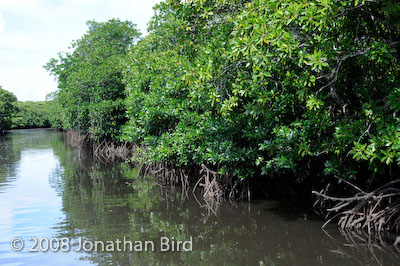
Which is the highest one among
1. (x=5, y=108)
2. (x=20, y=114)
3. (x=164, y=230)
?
(x=5, y=108)

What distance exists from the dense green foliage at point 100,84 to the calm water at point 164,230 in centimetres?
754

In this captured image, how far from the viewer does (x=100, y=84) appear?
18.5 m

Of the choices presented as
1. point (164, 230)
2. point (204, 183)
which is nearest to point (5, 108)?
point (204, 183)

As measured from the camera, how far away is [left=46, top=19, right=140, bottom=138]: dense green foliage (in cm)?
1805

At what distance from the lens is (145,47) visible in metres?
12.9

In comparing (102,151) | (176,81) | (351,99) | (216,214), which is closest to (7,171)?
(102,151)

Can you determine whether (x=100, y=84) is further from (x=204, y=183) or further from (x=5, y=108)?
(x=5, y=108)

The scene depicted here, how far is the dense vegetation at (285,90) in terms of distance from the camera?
15.8 ft

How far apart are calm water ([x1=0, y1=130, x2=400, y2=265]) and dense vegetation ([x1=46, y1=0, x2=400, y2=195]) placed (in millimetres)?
1026

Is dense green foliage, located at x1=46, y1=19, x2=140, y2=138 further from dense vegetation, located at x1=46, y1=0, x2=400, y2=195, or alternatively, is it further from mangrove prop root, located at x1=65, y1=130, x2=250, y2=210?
dense vegetation, located at x1=46, y1=0, x2=400, y2=195

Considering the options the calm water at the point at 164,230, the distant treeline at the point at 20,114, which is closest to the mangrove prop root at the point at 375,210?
the calm water at the point at 164,230

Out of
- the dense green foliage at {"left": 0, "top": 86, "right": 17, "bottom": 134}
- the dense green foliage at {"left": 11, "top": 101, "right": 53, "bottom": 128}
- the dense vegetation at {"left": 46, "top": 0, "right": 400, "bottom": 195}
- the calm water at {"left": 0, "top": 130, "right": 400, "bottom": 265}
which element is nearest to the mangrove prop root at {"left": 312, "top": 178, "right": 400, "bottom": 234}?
the calm water at {"left": 0, "top": 130, "right": 400, "bottom": 265}

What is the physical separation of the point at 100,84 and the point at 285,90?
1417 centimetres

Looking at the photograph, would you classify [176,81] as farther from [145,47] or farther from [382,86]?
[382,86]
